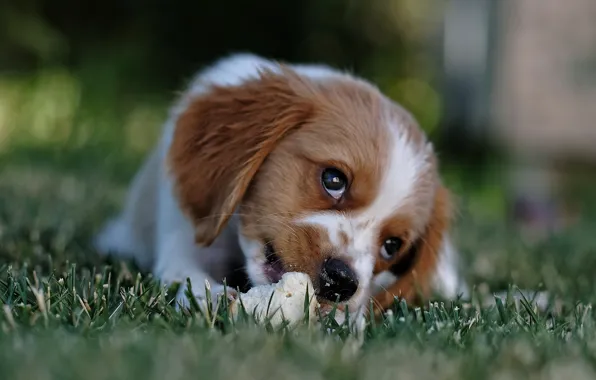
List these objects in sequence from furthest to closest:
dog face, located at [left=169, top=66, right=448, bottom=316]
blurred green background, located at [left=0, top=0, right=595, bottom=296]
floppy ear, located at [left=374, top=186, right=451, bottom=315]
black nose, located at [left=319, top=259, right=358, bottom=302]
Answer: blurred green background, located at [left=0, top=0, right=595, bottom=296], floppy ear, located at [left=374, top=186, right=451, bottom=315], dog face, located at [left=169, top=66, right=448, bottom=316], black nose, located at [left=319, top=259, right=358, bottom=302]

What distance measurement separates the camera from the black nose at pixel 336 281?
9.37 feet

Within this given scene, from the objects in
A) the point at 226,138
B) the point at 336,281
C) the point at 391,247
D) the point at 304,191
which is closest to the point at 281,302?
the point at 336,281

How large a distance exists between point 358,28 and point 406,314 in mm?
11677

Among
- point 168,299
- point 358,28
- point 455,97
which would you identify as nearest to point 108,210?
point 168,299

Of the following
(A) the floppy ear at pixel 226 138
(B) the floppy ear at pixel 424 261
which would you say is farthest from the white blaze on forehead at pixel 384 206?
(A) the floppy ear at pixel 226 138

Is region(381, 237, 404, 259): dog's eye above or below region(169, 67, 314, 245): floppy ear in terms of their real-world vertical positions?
below

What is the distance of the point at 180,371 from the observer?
1801 mm

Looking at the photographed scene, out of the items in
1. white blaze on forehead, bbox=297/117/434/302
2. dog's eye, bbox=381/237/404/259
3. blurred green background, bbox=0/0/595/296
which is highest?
white blaze on forehead, bbox=297/117/434/302

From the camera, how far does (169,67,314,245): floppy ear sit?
3273 mm

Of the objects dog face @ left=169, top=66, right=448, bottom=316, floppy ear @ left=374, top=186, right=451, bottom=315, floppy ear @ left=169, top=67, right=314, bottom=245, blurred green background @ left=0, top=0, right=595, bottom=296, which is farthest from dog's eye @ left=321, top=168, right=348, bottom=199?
blurred green background @ left=0, top=0, right=595, bottom=296

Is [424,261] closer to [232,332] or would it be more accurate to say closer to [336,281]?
[336,281]

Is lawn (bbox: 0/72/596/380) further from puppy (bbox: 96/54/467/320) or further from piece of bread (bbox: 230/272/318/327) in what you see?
puppy (bbox: 96/54/467/320)

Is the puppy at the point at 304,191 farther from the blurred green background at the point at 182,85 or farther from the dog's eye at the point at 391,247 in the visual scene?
the blurred green background at the point at 182,85

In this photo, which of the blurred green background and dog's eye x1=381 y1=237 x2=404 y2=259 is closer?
dog's eye x1=381 y1=237 x2=404 y2=259
